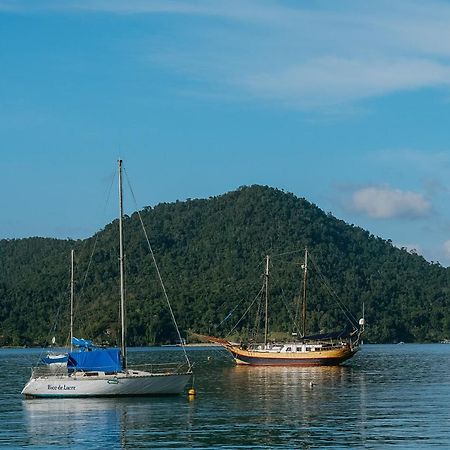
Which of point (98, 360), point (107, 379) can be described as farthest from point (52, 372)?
point (107, 379)

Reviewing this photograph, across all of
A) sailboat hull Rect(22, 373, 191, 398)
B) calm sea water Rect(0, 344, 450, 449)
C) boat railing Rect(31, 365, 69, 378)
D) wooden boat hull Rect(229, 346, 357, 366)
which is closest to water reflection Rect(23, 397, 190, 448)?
calm sea water Rect(0, 344, 450, 449)

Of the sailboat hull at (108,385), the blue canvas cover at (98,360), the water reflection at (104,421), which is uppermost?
the blue canvas cover at (98,360)

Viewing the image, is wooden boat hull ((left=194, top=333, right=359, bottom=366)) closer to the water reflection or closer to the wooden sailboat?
the wooden sailboat

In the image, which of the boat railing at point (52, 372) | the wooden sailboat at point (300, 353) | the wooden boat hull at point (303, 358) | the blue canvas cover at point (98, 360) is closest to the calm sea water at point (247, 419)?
the blue canvas cover at point (98, 360)

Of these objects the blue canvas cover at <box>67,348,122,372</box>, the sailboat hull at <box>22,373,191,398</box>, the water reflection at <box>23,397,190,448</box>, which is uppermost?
the blue canvas cover at <box>67,348,122,372</box>

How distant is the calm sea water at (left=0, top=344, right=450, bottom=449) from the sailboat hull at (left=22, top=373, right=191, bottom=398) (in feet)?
2.19

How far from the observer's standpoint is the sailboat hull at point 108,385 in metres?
68.0

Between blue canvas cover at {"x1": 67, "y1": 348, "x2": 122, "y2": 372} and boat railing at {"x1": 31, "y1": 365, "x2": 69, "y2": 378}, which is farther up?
blue canvas cover at {"x1": 67, "y1": 348, "x2": 122, "y2": 372}

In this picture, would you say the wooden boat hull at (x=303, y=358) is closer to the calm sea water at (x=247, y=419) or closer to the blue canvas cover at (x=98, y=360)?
the calm sea water at (x=247, y=419)

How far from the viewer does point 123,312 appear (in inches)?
2672

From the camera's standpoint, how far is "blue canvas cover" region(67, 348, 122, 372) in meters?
67.8

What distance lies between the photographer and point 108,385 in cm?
6806

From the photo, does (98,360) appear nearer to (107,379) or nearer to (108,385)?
(107,379)

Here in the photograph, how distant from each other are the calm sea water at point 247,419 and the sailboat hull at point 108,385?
67cm
